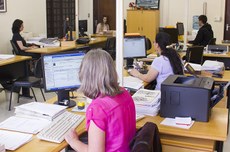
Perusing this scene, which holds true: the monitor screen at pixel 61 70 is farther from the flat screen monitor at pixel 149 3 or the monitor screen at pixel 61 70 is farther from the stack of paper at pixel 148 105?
the flat screen monitor at pixel 149 3

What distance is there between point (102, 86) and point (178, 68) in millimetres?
1789

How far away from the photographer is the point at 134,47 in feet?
14.3

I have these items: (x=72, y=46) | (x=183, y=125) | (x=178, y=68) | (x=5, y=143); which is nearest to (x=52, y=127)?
(x=5, y=143)

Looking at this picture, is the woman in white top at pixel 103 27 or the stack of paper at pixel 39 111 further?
the woman in white top at pixel 103 27

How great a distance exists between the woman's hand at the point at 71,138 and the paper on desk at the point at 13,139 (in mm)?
241

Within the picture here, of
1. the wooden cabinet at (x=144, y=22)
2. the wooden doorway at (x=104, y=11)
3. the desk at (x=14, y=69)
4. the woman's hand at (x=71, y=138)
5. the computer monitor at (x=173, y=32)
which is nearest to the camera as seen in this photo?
the woman's hand at (x=71, y=138)

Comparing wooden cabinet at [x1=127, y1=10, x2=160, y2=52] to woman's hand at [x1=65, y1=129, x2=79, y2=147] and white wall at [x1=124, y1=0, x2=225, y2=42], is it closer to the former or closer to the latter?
white wall at [x1=124, y1=0, x2=225, y2=42]

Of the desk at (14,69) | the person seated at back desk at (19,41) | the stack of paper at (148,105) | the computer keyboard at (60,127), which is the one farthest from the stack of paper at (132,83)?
the person seated at back desk at (19,41)

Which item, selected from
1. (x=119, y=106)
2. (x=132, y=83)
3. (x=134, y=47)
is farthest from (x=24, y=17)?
(x=119, y=106)

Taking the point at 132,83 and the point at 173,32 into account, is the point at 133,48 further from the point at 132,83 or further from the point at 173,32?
the point at 173,32

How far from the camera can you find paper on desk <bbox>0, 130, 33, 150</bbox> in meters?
1.90

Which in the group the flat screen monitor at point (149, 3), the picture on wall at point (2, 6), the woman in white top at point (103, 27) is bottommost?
the woman in white top at point (103, 27)

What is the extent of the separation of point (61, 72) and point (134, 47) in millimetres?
1886

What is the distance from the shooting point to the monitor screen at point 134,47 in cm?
430
